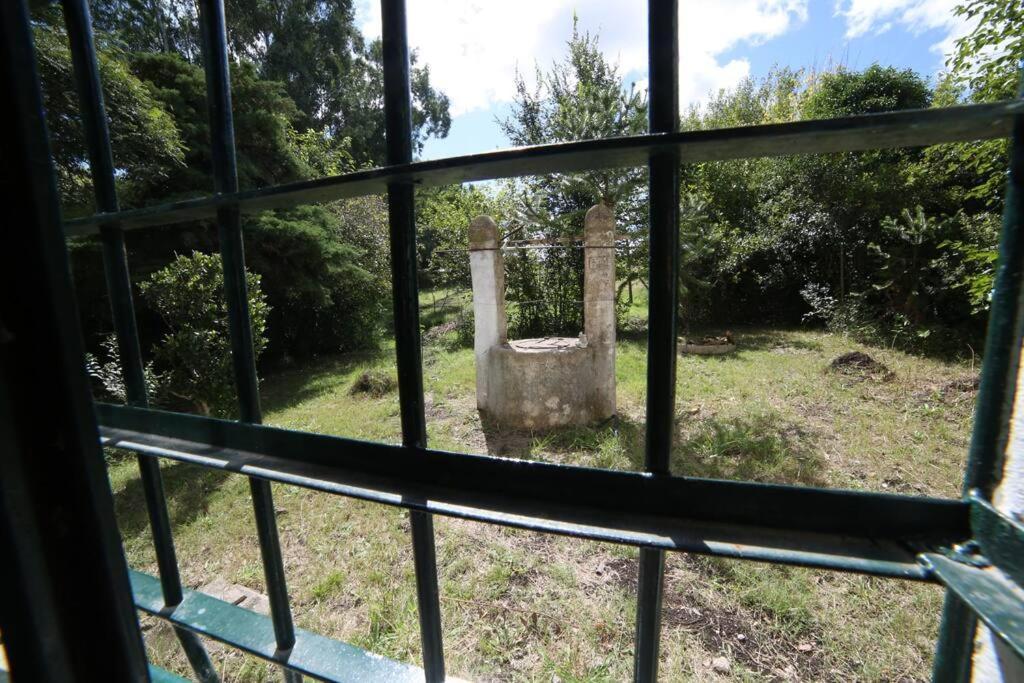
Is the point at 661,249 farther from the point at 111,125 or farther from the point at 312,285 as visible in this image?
the point at 312,285

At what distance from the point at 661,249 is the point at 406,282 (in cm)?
39

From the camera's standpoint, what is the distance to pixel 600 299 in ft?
16.8

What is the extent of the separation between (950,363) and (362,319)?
11.2m

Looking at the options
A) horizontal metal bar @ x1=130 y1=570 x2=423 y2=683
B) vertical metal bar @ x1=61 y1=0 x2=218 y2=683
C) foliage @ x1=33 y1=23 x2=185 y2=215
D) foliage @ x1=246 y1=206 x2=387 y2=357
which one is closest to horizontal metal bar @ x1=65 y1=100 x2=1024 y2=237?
vertical metal bar @ x1=61 y1=0 x2=218 y2=683

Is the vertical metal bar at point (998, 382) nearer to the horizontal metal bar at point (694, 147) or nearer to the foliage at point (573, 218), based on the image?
the horizontal metal bar at point (694, 147)

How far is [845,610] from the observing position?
238cm

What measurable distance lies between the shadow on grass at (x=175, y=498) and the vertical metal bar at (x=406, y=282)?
355cm

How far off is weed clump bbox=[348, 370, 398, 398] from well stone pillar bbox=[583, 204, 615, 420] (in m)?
3.41

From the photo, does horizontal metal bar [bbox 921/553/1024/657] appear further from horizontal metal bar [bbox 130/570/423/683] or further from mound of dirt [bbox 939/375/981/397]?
mound of dirt [bbox 939/375/981/397]

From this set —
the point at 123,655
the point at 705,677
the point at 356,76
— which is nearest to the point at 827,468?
the point at 705,677

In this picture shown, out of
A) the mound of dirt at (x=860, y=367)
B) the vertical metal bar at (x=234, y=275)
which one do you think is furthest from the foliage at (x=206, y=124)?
the mound of dirt at (x=860, y=367)

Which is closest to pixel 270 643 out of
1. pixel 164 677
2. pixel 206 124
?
pixel 164 677

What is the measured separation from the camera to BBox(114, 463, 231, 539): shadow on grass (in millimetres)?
3717

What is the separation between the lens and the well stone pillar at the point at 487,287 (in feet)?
17.0
